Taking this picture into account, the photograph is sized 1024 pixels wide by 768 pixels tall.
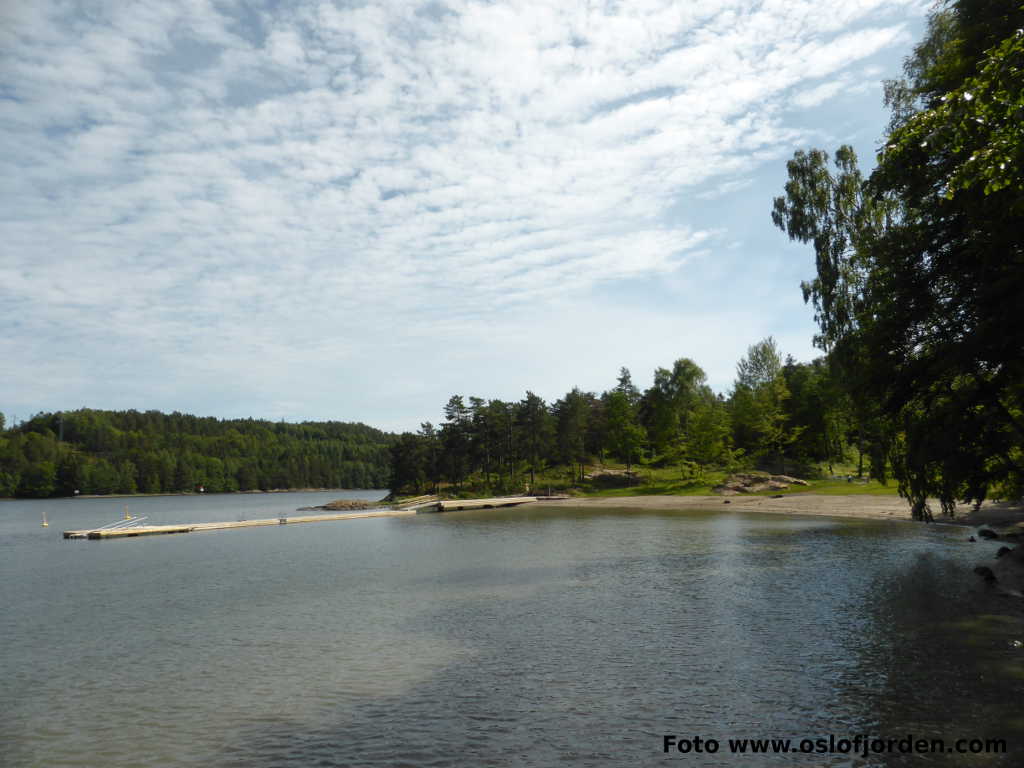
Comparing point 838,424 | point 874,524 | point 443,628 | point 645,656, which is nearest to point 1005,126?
point 645,656

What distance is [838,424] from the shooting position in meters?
92.3

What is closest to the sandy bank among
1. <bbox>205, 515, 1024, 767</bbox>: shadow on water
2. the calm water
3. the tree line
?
the calm water

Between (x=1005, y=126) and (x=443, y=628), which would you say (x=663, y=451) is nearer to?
(x=443, y=628)

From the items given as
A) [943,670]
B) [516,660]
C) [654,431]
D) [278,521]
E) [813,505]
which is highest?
[654,431]

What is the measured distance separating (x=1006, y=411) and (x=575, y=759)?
16757mm

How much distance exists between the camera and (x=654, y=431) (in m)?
115

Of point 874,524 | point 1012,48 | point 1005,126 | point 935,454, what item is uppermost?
point 1012,48

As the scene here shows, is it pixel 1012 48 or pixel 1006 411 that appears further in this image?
pixel 1006 411

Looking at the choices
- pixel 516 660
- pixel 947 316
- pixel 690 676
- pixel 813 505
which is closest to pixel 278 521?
pixel 813 505

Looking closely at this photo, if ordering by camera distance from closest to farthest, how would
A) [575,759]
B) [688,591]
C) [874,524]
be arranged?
[575,759] → [688,591] → [874,524]

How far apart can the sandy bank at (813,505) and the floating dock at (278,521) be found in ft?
32.9

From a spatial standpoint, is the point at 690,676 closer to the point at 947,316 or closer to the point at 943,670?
the point at 943,670

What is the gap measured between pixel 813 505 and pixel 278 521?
58.9m

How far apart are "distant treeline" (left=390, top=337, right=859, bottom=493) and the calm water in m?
60.7
